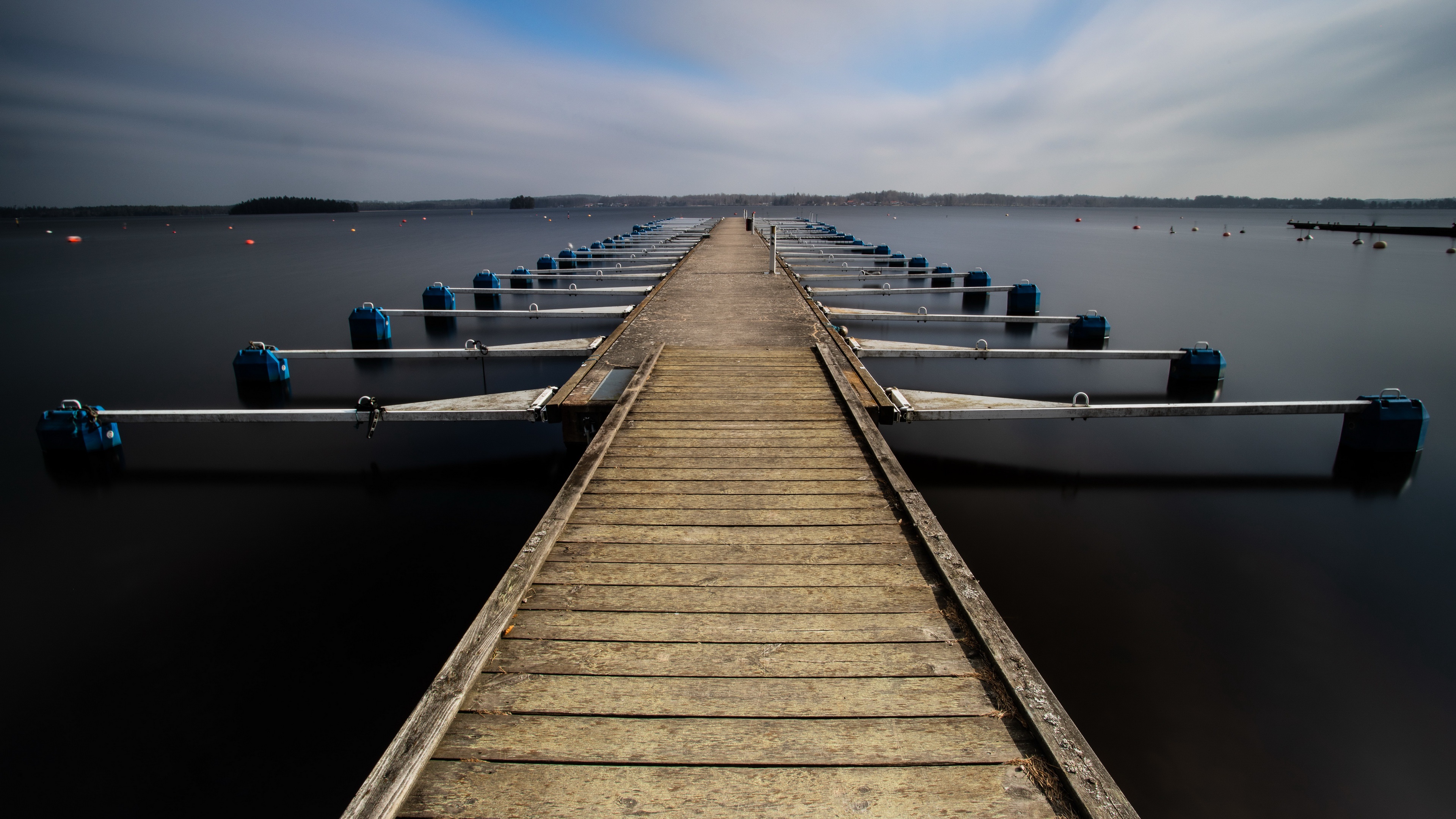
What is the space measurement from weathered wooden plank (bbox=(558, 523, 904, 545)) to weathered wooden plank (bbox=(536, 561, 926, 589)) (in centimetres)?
22

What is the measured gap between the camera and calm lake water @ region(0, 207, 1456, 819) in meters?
4.05

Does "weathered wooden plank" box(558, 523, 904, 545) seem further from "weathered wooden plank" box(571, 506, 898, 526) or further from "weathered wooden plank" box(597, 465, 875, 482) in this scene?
"weathered wooden plank" box(597, 465, 875, 482)

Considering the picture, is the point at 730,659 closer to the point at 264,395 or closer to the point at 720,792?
the point at 720,792

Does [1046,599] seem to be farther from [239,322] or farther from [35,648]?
[239,322]

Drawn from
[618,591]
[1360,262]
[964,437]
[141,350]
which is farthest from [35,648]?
[1360,262]

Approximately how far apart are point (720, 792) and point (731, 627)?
799 mm

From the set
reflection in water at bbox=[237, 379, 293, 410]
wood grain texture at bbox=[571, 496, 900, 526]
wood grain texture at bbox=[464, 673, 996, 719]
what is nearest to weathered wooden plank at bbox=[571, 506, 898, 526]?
wood grain texture at bbox=[571, 496, 900, 526]

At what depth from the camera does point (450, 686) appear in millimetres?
2375

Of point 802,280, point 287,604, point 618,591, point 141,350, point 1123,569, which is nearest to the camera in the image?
point 618,591

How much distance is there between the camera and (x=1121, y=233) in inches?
2539

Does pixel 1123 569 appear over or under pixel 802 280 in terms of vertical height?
under

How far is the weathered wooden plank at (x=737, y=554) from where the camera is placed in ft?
10.8

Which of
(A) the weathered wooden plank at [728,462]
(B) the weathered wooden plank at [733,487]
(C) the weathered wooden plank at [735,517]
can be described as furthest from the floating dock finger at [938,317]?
(C) the weathered wooden plank at [735,517]

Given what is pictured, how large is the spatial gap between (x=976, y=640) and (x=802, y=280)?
49.3 feet
